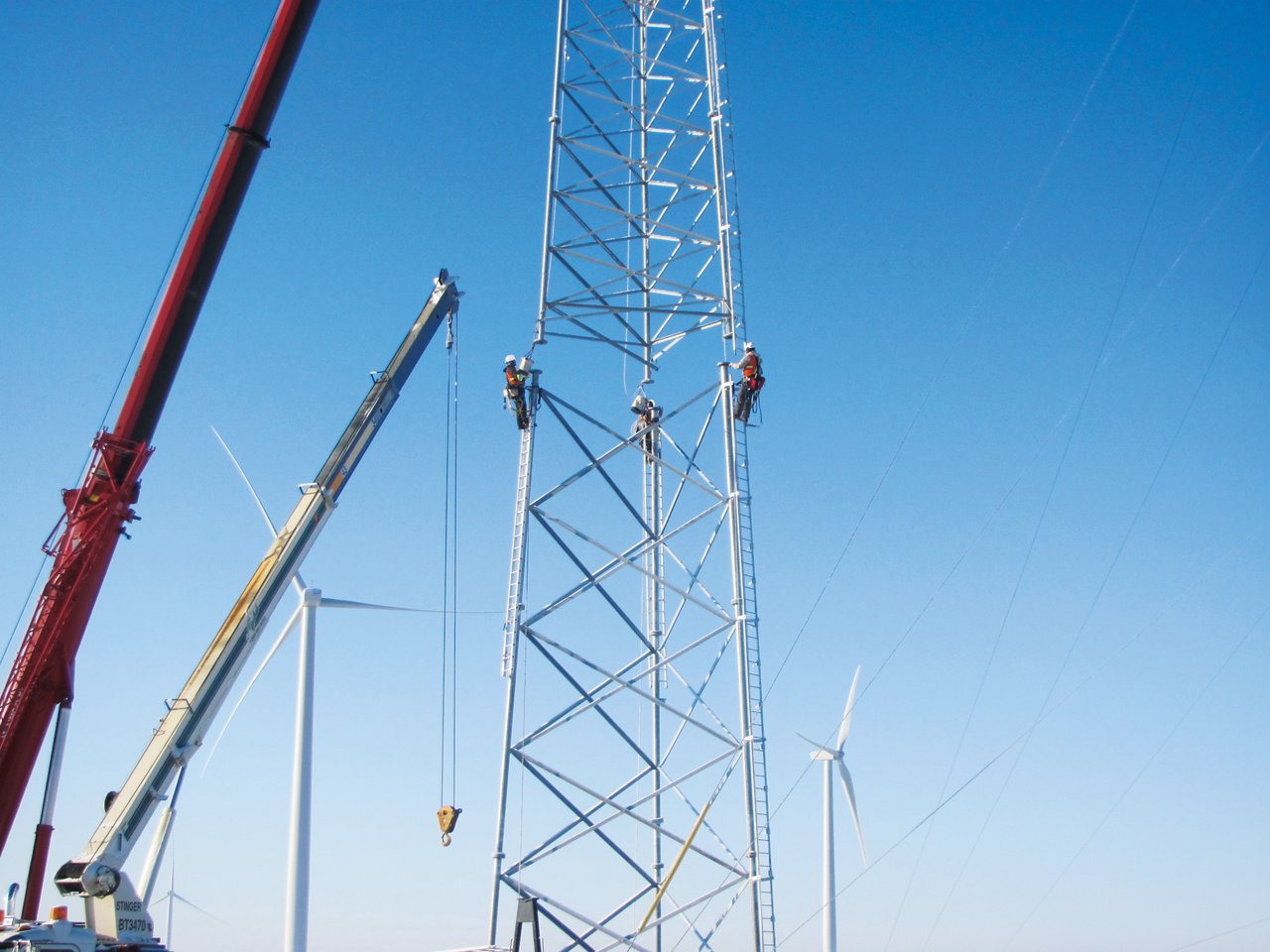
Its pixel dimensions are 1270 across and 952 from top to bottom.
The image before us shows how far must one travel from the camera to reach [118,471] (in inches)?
1259

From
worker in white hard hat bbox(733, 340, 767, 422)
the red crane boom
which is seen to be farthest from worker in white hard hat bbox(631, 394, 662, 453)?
the red crane boom

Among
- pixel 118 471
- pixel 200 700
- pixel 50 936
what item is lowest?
pixel 50 936

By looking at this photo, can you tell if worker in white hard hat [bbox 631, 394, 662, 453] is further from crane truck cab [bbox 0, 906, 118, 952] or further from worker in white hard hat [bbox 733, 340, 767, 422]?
crane truck cab [bbox 0, 906, 118, 952]

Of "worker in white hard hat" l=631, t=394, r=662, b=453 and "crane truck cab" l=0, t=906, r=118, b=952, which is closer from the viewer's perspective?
"crane truck cab" l=0, t=906, r=118, b=952

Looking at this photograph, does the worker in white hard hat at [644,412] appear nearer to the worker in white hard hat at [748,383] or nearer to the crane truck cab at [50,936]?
the worker in white hard hat at [748,383]

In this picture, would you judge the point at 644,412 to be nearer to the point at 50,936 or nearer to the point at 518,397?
the point at 518,397

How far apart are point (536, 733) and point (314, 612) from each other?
10.0m

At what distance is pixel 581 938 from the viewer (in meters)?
28.4

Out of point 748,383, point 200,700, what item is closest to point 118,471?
point 200,700

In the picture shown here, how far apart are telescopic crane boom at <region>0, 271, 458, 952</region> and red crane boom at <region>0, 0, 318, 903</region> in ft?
6.63

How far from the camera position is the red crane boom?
29.8 meters

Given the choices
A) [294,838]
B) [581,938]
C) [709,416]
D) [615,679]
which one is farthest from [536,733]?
[709,416]

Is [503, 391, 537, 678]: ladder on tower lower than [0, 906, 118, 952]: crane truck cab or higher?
higher

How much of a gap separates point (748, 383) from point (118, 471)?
53.8 ft
